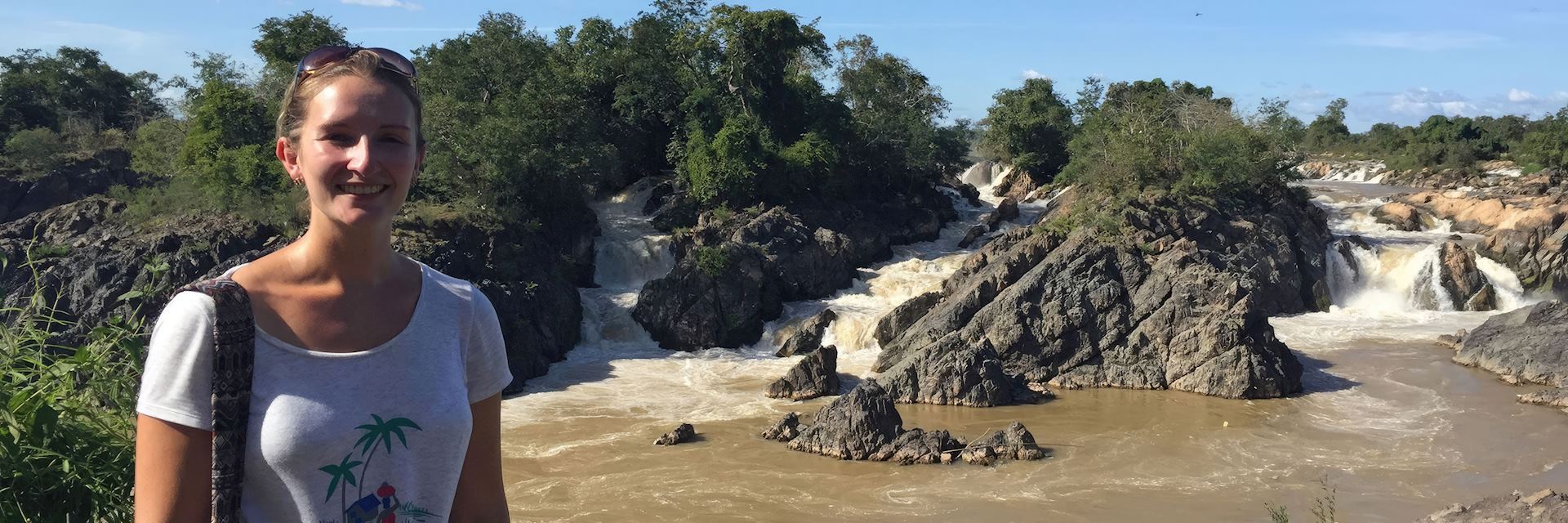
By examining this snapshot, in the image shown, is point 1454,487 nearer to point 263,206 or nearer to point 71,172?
point 263,206

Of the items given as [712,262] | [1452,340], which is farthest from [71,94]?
[1452,340]

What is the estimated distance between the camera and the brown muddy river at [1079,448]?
39.0 ft

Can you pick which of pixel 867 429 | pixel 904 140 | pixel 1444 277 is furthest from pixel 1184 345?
pixel 904 140

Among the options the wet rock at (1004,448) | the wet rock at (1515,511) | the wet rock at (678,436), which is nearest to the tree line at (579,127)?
the wet rock at (678,436)

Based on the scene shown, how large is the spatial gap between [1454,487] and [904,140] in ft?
58.9

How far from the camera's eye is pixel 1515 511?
8016mm

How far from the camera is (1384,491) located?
1208 centimetres

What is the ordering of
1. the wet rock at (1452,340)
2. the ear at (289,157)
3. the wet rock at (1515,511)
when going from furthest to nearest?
the wet rock at (1452,340) → the wet rock at (1515,511) → the ear at (289,157)

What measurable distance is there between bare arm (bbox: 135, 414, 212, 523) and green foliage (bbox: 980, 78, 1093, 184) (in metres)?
34.1

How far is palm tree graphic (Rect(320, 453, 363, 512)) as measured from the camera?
1595mm

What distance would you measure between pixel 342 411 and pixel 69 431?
1567 millimetres

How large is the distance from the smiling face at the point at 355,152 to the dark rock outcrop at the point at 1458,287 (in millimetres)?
24985

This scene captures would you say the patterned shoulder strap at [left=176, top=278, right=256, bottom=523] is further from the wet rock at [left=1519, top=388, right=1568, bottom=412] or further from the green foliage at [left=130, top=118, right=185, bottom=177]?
the green foliage at [left=130, top=118, right=185, bottom=177]

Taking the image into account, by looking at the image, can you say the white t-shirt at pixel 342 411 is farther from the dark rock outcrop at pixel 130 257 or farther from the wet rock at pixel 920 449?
the dark rock outcrop at pixel 130 257
